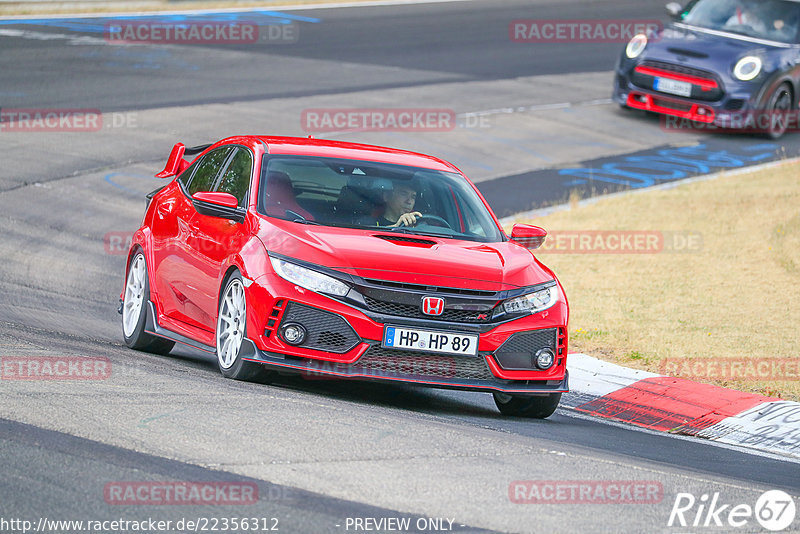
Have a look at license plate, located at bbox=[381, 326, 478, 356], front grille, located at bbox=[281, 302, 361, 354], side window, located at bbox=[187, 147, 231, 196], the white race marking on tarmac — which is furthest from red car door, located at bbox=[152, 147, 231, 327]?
the white race marking on tarmac

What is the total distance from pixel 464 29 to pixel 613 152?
9.25 metres

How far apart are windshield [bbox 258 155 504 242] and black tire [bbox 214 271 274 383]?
1.90ft

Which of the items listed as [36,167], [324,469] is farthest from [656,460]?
[36,167]

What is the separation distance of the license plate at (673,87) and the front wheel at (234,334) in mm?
14595

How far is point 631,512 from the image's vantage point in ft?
19.3

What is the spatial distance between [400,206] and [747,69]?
1386 cm

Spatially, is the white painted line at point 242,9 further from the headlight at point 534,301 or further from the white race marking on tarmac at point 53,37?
the headlight at point 534,301

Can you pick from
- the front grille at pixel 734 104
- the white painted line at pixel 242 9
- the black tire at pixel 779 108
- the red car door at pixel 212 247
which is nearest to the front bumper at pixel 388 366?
the red car door at pixel 212 247

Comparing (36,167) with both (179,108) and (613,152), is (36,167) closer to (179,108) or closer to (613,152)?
(179,108)

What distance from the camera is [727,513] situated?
Result: 19.6 feet

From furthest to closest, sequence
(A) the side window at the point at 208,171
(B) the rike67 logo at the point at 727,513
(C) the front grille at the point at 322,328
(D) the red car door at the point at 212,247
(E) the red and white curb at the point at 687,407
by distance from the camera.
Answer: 1. (A) the side window at the point at 208,171
2. (E) the red and white curb at the point at 687,407
3. (D) the red car door at the point at 212,247
4. (C) the front grille at the point at 322,328
5. (B) the rike67 logo at the point at 727,513

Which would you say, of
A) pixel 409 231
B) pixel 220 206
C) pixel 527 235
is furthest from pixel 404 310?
pixel 220 206

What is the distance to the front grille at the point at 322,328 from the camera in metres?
7.61

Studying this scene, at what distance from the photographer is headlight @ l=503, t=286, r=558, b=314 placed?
26.1 ft
